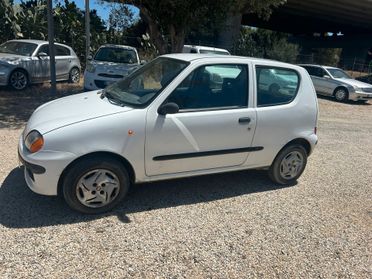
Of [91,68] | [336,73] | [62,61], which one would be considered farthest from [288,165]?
[336,73]

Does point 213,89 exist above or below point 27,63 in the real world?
above

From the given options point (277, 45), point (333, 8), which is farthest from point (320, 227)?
point (277, 45)

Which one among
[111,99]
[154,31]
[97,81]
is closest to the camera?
[111,99]

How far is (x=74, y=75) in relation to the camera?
12727 mm

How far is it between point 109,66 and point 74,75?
3895 millimetres

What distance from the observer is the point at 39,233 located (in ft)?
10.3

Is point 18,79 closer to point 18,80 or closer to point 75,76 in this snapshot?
point 18,80

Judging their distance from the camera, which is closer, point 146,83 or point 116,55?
point 146,83

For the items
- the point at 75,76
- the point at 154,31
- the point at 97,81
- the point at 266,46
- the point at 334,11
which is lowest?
the point at 75,76

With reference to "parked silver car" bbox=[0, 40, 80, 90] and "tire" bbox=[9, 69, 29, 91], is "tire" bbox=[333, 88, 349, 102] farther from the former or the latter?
"tire" bbox=[9, 69, 29, 91]

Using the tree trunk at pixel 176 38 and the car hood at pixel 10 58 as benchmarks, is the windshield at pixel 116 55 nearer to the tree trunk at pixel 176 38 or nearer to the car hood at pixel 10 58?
the tree trunk at pixel 176 38

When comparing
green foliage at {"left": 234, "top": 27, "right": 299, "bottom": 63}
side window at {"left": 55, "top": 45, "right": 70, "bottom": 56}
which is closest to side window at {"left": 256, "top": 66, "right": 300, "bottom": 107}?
side window at {"left": 55, "top": 45, "right": 70, "bottom": 56}

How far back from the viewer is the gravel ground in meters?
2.86

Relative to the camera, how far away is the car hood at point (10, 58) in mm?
9773
